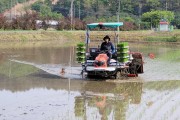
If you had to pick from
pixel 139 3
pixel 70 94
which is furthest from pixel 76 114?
pixel 139 3

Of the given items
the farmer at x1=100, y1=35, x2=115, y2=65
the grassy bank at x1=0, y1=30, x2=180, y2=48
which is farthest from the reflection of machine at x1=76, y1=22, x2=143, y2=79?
the grassy bank at x1=0, y1=30, x2=180, y2=48

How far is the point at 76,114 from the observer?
9359mm

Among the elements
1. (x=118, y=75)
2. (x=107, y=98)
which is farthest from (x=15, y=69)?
(x=107, y=98)

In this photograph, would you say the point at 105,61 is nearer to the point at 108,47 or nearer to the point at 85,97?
the point at 108,47

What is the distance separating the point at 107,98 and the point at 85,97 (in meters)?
0.63

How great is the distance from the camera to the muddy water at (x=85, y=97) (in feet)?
30.7

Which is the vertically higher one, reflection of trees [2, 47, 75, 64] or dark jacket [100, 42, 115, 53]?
dark jacket [100, 42, 115, 53]

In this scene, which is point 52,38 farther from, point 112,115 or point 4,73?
point 112,115

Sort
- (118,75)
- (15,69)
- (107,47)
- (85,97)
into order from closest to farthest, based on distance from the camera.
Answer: (85,97), (118,75), (107,47), (15,69)

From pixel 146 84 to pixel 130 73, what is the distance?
210 cm

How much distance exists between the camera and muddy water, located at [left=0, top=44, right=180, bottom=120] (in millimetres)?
9359

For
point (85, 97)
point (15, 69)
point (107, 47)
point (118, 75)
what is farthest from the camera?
point (15, 69)

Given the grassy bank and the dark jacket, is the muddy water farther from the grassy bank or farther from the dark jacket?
the grassy bank

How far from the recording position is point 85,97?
38.5 feet
